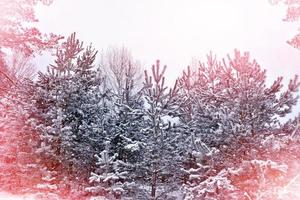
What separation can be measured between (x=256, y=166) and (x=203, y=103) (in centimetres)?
360

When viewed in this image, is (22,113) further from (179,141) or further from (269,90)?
(269,90)

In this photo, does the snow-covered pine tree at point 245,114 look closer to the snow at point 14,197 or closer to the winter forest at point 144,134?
the winter forest at point 144,134

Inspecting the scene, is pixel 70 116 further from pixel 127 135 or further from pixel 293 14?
pixel 293 14

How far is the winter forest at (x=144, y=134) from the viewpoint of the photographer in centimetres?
1082

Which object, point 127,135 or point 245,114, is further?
point 127,135

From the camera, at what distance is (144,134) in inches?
531

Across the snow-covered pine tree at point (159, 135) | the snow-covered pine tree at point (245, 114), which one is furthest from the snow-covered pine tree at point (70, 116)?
the snow-covered pine tree at point (245, 114)

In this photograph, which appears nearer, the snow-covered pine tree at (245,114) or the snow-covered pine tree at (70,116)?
the snow-covered pine tree at (245,114)

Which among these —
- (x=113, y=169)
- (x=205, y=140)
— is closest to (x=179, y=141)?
(x=205, y=140)

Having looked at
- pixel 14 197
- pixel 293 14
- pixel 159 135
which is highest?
pixel 293 14

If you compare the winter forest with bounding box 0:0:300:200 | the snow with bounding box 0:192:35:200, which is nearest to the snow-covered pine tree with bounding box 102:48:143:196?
the winter forest with bounding box 0:0:300:200

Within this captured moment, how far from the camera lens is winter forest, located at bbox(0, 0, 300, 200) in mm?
10820

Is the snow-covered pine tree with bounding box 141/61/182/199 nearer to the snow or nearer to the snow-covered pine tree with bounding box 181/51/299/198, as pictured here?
the snow-covered pine tree with bounding box 181/51/299/198

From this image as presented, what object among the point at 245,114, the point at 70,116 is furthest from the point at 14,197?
the point at 245,114
